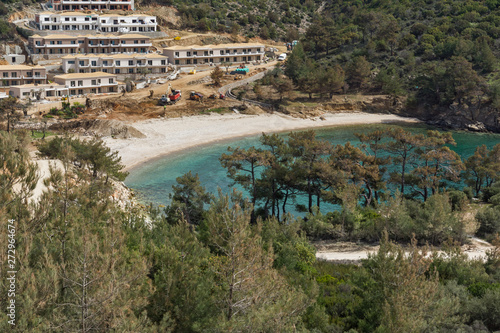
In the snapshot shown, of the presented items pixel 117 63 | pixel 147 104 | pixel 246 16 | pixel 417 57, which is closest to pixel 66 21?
pixel 117 63

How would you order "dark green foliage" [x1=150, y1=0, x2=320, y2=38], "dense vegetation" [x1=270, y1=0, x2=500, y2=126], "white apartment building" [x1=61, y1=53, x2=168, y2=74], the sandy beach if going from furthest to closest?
"dark green foliage" [x1=150, y1=0, x2=320, y2=38]
"white apartment building" [x1=61, y1=53, x2=168, y2=74]
"dense vegetation" [x1=270, y1=0, x2=500, y2=126]
the sandy beach

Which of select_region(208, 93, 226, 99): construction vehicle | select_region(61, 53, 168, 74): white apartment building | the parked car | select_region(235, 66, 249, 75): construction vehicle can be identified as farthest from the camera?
the parked car

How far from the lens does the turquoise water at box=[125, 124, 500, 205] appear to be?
42156mm

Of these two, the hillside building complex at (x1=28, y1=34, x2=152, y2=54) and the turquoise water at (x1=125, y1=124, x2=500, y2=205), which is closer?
the turquoise water at (x1=125, y1=124, x2=500, y2=205)

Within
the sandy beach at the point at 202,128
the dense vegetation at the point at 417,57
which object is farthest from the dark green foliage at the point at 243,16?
the sandy beach at the point at 202,128

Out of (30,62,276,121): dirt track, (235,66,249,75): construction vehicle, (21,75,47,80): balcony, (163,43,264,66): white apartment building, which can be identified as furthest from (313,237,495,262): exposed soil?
(163,43,264,66): white apartment building

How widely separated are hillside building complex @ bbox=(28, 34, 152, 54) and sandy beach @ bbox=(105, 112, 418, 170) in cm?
2674

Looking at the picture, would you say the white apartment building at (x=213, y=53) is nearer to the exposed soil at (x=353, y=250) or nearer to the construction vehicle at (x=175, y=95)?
the construction vehicle at (x=175, y=95)

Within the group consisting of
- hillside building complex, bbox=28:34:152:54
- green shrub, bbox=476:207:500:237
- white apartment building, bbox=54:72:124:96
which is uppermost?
hillside building complex, bbox=28:34:152:54

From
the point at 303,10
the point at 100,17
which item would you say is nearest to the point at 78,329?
the point at 100,17

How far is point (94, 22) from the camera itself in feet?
Answer: 281

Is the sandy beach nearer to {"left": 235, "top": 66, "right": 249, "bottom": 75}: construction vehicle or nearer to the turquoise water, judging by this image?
the turquoise water

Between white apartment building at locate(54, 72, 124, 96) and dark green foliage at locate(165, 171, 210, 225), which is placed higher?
white apartment building at locate(54, 72, 124, 96)

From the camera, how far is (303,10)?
11881 centimetres
